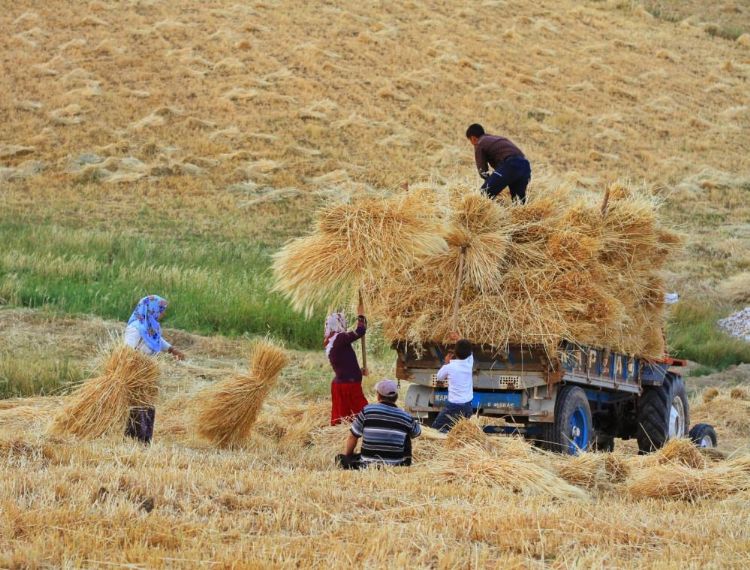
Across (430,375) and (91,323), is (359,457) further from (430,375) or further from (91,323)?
(91,323)

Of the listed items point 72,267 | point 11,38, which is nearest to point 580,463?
point 72,267

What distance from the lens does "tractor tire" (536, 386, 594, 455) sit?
417 inches

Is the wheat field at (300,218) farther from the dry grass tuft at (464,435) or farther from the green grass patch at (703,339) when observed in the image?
the green grass patch at (703,339)

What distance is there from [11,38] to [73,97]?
23.7 feet

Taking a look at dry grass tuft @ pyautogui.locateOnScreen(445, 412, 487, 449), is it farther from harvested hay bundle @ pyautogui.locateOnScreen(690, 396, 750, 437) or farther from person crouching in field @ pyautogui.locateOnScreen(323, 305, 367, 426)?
harvested hay bundle @ pyautogui.locateOnScreen(690, 396, 750, 437)

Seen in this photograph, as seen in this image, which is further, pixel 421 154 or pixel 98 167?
pixel 421 154

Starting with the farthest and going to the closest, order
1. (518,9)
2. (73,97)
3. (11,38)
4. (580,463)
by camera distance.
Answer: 1. (518,9)
2. (11,38)
3. (73,97)
4. (580,463)

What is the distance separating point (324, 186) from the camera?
33.3m

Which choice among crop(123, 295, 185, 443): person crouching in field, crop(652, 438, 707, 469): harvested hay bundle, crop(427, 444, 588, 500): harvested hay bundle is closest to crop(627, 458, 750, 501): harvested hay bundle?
crop(427, 444, 588, 500): harvested hay bundle

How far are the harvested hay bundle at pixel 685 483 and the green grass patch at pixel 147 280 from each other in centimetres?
1197

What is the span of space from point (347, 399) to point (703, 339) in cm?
1442

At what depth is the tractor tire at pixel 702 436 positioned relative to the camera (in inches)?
471

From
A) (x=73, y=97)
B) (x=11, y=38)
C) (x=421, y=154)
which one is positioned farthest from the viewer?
(x=11, y=38)

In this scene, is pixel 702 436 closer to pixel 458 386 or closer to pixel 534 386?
pixel 534 386
